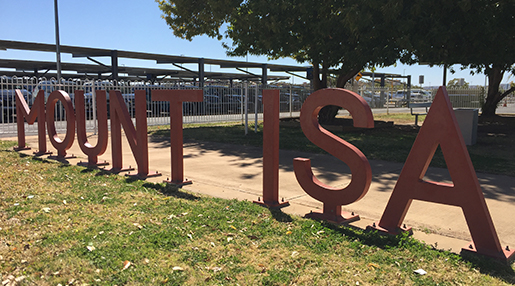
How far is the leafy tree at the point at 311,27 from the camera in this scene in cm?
1259

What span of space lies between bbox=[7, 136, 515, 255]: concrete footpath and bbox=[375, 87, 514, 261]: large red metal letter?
0.30 m

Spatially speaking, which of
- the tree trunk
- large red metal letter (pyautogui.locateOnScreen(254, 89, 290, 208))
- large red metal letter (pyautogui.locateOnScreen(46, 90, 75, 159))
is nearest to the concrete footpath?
large red metal letter (pyautogui.locateOnScreen(254, 89, 290, 208))

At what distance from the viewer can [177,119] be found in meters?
6.41

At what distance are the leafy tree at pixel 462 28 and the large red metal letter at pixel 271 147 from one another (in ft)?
27.6

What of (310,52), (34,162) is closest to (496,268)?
(34,162)

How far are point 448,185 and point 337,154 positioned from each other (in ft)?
3.73

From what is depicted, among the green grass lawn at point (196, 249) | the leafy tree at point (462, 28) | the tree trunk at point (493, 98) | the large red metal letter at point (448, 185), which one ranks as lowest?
the green grass lawn at point (196, 249)

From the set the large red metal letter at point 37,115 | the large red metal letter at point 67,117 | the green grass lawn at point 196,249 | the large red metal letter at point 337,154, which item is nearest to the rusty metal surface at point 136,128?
the large red metal letter at point 67,117

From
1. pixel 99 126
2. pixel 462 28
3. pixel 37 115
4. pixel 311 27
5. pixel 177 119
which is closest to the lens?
pixel 177 119

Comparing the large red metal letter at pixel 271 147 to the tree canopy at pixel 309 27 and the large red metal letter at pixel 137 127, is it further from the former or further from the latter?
the tree canopy at pixel 309 27

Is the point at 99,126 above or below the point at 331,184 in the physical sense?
above

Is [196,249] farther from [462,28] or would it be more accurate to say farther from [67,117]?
[462,28]

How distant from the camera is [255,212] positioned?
16.3 feet

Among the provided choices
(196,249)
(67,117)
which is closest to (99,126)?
(67,117)
